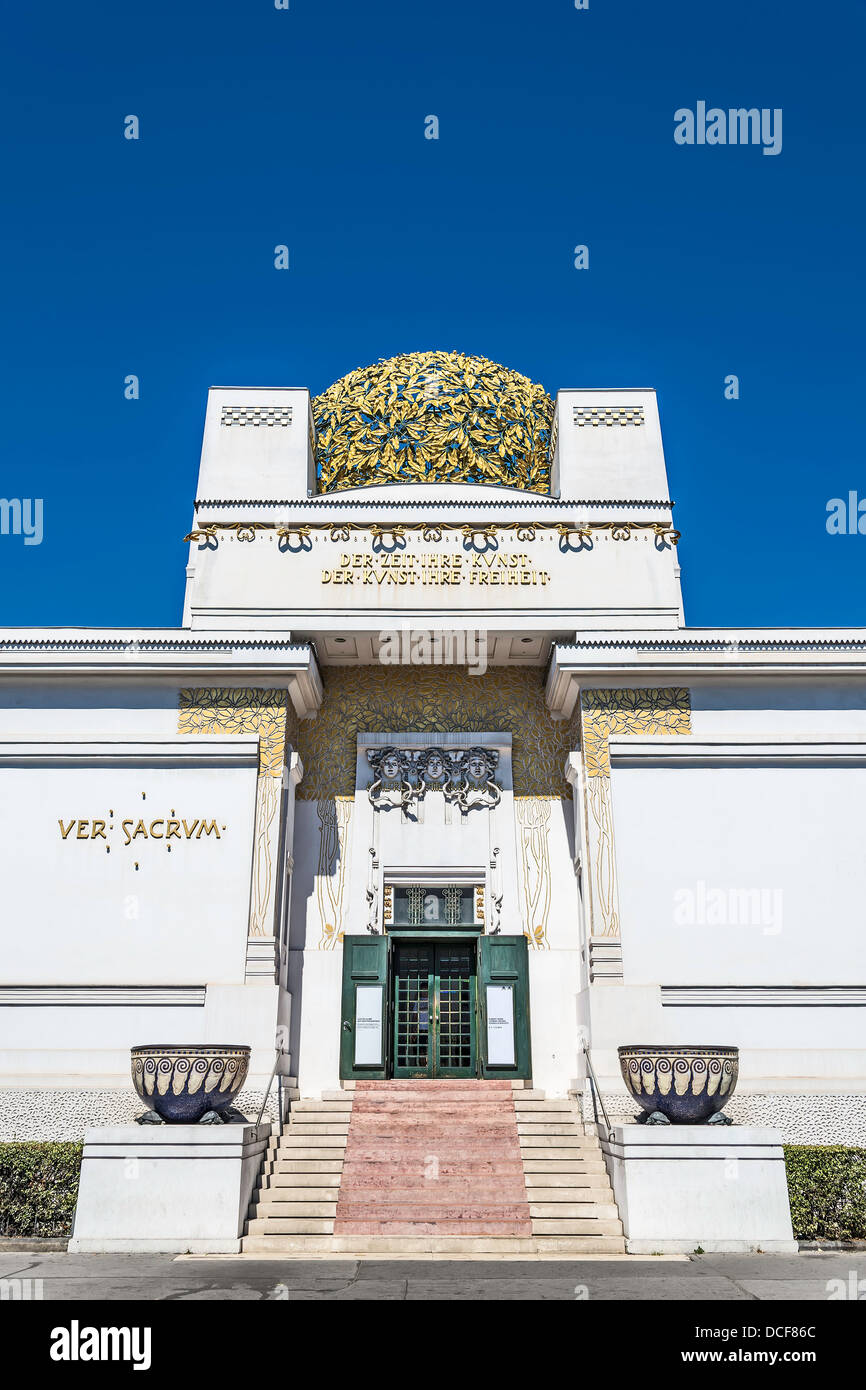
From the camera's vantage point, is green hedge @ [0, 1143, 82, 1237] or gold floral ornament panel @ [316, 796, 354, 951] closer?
green hedge @ [0, 1143, 82, 1237]

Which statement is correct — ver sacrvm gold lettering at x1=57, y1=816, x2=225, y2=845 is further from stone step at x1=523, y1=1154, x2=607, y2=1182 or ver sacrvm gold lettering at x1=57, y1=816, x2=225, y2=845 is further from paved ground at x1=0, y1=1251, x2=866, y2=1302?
stone step at x1=523, y1=1154, x2=607, y2=1182

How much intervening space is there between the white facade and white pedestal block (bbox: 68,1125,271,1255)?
2.40m

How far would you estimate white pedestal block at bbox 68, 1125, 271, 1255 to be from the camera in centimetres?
874

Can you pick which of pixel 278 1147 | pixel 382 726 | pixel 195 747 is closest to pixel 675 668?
pixel 382 726

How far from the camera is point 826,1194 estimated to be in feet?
31.6

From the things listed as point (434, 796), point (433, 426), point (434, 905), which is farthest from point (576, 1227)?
point (433, 426)

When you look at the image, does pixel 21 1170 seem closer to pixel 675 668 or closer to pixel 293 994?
pixel 293 994

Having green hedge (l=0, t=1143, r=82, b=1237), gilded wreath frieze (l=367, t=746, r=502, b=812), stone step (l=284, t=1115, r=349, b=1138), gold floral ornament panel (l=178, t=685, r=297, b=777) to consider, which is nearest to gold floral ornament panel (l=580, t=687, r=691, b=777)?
gilded wreath frieze (l=367, t=746, r=502, b=812)

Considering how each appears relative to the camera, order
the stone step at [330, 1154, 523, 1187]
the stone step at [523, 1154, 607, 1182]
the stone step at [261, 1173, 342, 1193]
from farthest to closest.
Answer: the stone step at [523, 1154, 607, 1182] < the stone step at [330, 1154, 523, 1187] < the stone step at [261, 1173, 342, 1193]

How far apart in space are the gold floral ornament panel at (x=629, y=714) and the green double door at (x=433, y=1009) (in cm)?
325

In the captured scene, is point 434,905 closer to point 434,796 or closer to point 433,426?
point 434,796

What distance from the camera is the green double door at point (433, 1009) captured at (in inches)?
529

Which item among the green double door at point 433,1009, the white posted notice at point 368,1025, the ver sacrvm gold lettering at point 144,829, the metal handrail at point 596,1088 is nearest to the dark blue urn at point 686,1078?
the metal handrail at point 596,1088

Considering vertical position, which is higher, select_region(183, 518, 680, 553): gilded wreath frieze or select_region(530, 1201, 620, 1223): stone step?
select_region(183, 518, 680, 553): gilded wreath frieze
